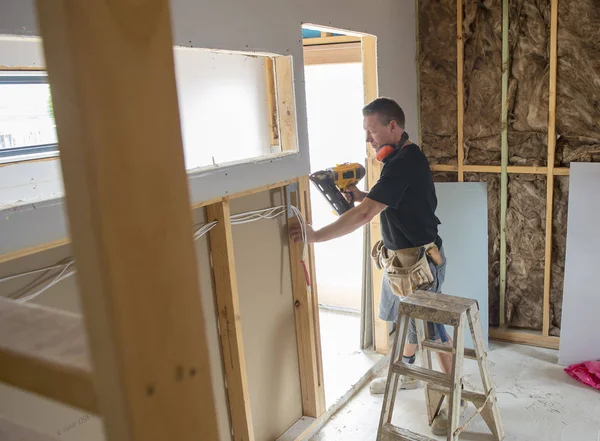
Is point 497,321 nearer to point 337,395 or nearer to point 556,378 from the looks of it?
point 556,378

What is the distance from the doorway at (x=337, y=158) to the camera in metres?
3.49

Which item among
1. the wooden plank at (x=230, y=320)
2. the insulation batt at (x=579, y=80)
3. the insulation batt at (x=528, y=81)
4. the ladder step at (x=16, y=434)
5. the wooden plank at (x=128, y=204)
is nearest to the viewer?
the wooden plank at (x=128, y=204)

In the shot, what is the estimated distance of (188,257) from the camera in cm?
45

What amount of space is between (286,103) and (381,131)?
0.61 m

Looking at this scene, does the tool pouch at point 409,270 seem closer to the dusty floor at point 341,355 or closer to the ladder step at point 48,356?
the dusty floor at point 341,355

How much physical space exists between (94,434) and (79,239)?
5.06 ft

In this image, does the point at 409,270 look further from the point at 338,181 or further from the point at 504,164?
the point at 504,164

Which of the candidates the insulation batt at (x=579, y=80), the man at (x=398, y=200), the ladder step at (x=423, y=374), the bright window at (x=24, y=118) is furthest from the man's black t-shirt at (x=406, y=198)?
the bright window at (x=24, y=118)

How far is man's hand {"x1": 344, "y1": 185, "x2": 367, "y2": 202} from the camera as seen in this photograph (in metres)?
2.82

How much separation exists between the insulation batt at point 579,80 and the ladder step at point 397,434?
1998 millimetres

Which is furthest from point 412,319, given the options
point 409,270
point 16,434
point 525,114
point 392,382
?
point 16,434

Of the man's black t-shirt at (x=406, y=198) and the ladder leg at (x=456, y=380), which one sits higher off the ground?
the man's black t-shirt at (x=406, y=198)

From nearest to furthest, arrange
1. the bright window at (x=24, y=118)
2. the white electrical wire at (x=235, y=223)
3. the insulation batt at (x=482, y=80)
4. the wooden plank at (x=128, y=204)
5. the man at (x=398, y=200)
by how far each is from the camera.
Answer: the wooden plank at (x=128, y=204), the white electrical wire at (x=235, y=223), the bright window at (x=24, y=118), the man at (x=398, y=200), the insulation batt at (x=482, y=80)

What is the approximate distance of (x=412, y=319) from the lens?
2957mm
